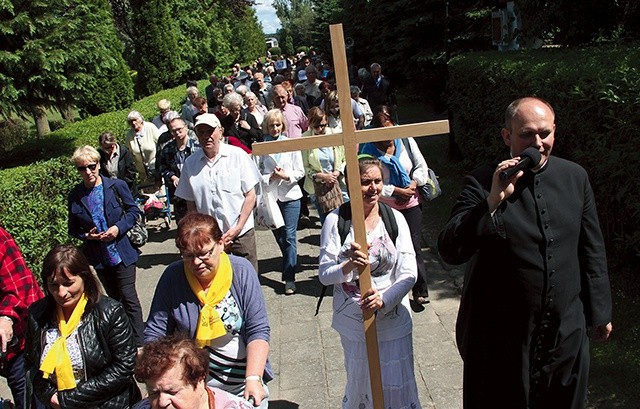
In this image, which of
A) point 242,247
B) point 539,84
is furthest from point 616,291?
point 242,247

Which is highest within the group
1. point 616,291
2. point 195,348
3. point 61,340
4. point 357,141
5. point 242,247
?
point 357,141

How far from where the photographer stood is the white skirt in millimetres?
3971

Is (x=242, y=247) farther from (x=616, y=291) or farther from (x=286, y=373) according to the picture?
(x=616, y=291)

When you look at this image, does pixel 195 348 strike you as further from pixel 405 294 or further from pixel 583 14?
pixel 583 14

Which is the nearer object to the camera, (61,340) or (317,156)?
(61,340)

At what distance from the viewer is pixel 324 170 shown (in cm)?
712

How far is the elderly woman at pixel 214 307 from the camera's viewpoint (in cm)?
326

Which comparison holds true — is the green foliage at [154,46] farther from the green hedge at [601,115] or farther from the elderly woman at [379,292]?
the elderly woman at [379,292]

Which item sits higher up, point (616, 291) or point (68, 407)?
point (68, 407)

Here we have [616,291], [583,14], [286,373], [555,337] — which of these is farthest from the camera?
[583,14]

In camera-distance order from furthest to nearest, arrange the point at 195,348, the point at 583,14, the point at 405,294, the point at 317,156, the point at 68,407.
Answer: the point at 583,14 < the point at 317,156 < the point at 405,294 < the point at 68,407 < the point at 195,348

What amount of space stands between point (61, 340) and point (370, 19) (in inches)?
883

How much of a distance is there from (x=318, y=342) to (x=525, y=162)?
3545 millimetres

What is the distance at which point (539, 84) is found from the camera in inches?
287
